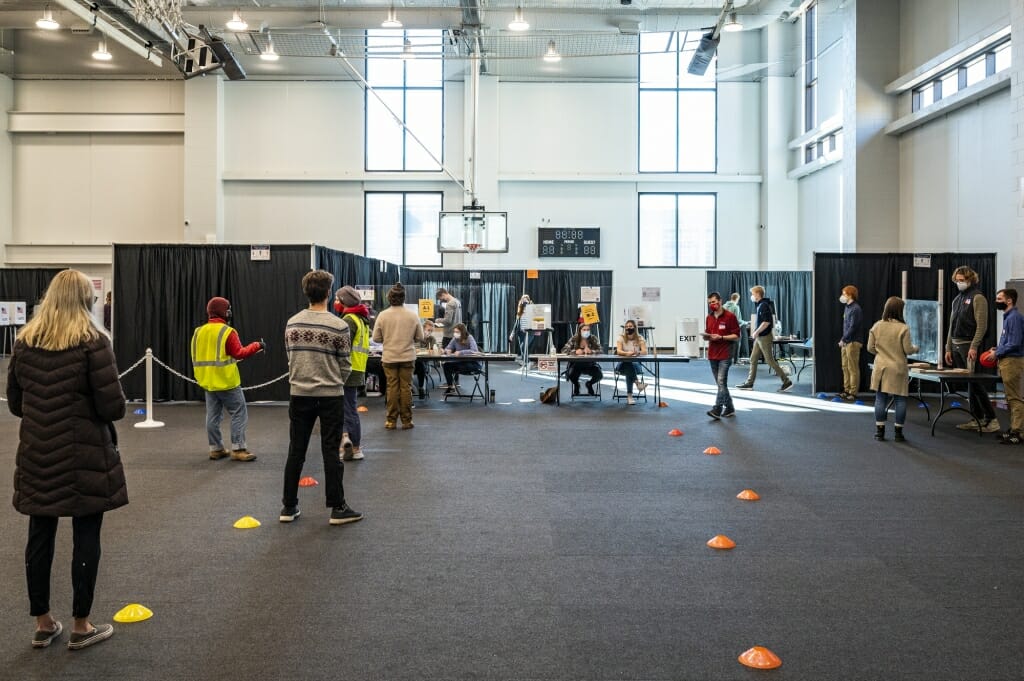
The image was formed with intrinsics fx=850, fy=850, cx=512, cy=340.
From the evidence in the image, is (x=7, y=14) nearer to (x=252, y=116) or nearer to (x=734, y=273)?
(x=252, y=116)

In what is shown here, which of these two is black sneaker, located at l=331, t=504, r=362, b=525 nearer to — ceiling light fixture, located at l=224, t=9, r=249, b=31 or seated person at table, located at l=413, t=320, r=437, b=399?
seated person at table, located at l=413, t=320, r=437, b=399

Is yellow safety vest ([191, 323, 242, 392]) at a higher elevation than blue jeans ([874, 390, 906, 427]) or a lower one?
higher

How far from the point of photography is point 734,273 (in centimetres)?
1847

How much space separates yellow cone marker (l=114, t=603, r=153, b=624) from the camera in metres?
3.46

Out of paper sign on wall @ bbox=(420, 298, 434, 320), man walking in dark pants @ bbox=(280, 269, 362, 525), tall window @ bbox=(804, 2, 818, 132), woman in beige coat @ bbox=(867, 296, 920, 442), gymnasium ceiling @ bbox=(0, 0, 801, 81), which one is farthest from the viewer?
tall window @ bbox=(804, 2, 818, 132)

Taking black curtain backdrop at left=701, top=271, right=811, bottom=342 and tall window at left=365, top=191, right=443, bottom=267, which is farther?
tall window at left=365, top=191, right=443, bottom=267

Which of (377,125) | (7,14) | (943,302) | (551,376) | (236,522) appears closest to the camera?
(236,522)

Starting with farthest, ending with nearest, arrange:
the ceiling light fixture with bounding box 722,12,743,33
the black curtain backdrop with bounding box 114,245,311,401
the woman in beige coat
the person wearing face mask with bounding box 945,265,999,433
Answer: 1. the ceiling light fixture with bounding box 722,12,743,33
2. the black curtain backdrop with bounding box 114,245,311,401
3. the person wearing face mask with bounding box 945,265,999,433
4. the woman in beige coat

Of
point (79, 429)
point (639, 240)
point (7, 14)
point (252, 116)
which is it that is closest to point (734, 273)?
point (639, 240)

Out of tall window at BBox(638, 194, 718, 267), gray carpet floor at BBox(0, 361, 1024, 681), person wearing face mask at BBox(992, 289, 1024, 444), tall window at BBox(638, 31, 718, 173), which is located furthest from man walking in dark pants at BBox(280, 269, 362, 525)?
tall window at BBox(638, 31, 718, 173)

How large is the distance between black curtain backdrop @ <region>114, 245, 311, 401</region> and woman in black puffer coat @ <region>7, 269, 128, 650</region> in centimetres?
771

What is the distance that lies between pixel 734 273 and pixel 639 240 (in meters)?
2.54

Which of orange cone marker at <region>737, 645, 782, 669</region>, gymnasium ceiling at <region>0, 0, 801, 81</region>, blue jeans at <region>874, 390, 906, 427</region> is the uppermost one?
gymnasium ceiling at <region>0, 0, 801, 81</region>

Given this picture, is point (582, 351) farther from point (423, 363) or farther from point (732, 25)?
point (732, 25)
